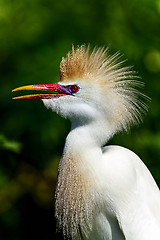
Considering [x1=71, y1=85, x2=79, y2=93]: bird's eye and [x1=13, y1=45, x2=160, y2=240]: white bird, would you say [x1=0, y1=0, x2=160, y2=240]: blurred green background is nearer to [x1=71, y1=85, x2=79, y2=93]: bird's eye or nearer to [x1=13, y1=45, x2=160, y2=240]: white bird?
[x1=13, y1=45, x2=160, y2=240]: white bird

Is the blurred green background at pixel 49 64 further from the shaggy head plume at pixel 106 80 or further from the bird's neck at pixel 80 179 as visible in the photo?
the shaggy head plume at pixel 106 80

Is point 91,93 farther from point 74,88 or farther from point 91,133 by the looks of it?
point 91,133

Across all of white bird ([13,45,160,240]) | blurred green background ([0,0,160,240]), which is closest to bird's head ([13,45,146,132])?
white bird ([13,45,160,240])

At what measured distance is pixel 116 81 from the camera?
2.78m

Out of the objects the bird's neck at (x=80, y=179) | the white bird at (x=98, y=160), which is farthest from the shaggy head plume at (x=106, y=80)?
the bird's neck at (x=80, y=179)

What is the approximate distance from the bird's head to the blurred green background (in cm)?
160

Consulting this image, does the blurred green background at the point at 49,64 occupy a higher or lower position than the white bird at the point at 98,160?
higher

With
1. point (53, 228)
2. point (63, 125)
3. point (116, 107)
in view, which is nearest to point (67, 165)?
point (116, 107)

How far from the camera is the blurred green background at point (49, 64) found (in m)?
4.38

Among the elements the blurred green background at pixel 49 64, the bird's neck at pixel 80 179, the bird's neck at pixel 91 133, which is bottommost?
the bird's neck at pixel 80 179

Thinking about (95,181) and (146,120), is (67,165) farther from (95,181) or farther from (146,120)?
(146,120)

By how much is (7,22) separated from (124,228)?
2.63 metres

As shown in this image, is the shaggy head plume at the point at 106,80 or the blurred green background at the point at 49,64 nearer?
the shaggy head plume at the point at 106,80

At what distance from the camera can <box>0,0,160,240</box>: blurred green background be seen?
4.38m
